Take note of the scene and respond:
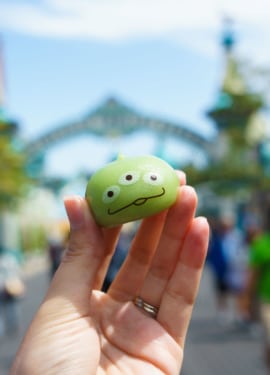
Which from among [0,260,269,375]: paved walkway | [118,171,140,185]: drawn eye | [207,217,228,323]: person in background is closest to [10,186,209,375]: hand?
[118,171,140,185]: drawn eye

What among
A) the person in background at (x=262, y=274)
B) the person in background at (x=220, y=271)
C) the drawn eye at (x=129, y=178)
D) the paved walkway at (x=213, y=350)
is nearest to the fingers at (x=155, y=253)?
the drawn eye at (x=129, y=178)

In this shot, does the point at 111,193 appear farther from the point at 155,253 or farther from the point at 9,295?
the point at 9,295

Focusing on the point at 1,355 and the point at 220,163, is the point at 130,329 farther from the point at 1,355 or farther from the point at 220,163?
the point at 220,163

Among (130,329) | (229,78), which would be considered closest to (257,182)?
(229,78)

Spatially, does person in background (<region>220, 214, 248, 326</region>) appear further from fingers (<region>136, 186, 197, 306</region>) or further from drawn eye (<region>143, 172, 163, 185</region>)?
drawn eye (<region>143, 172, 163, 185</region>)

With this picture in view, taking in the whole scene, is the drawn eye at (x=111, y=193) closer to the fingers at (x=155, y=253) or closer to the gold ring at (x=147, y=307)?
the fingers at (x=155, y=253)

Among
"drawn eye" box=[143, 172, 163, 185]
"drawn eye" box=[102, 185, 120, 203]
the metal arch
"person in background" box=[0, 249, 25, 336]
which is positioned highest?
the metal arch
